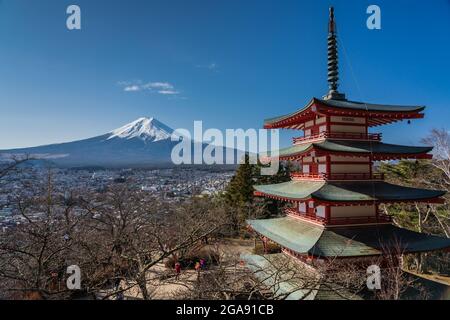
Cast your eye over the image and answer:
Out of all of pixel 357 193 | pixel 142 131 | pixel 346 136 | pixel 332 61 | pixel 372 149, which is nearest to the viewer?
pixel 357 193

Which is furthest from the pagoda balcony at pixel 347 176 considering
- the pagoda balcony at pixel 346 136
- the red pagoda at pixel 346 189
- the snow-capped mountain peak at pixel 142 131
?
the snow-capped mountain peak at pixel 142 131

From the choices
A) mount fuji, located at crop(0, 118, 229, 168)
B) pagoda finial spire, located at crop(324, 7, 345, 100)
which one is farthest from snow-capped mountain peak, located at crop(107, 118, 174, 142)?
pagoda finial spire, located at crop(324, 7, 345, 100)

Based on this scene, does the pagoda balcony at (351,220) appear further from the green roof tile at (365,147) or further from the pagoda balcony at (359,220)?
the green roof tile at (365,147)

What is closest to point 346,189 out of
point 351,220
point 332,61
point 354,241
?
point 351,220

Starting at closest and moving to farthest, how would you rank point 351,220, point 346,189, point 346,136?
point 346,189
point 351,220
point 346,136

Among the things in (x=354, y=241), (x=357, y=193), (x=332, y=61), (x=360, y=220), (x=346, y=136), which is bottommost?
(x=354, y=241)

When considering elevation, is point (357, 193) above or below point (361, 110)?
below

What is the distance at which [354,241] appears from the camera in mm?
9039

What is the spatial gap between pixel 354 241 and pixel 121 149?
7712 centimetres

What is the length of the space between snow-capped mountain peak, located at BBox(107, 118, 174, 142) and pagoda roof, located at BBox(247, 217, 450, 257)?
83812 mm

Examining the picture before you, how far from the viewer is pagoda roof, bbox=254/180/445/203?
8977mm

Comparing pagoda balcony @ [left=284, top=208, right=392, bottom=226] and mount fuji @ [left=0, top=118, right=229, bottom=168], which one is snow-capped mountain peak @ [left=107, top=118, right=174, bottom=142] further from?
pagoda balcony @ [left=284, top=208, right=392, bottom=226]

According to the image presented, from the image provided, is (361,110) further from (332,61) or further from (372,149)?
(332,61)

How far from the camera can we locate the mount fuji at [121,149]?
59.7 meters
